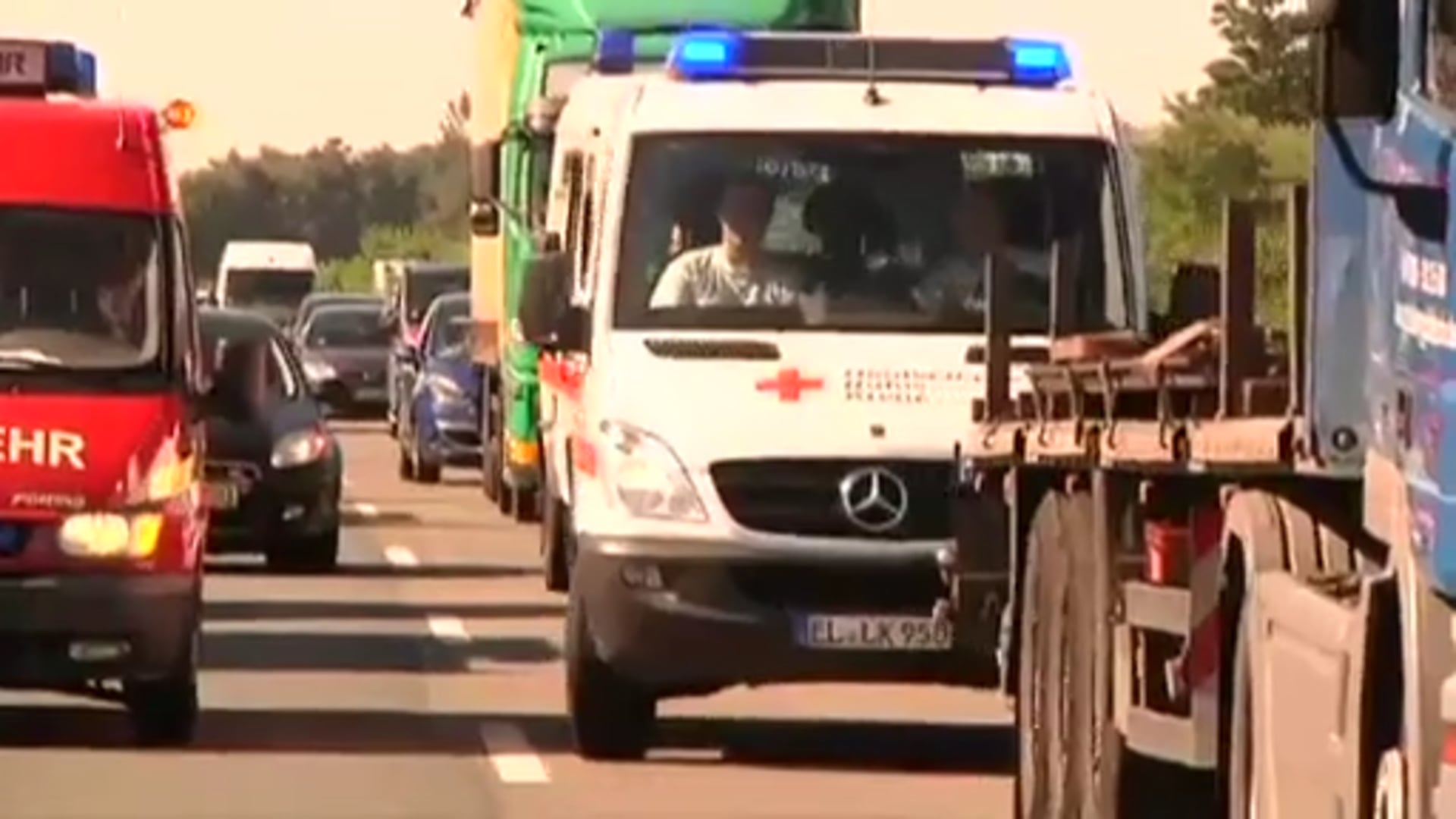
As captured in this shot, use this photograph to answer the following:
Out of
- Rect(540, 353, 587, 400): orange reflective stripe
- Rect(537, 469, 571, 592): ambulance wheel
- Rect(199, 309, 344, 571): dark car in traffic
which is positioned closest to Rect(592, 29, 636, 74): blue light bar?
Rect(540, 353, 587, 400): orange reflective stripe

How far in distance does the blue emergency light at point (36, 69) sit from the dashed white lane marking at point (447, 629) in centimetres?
558

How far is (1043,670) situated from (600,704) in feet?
10.9

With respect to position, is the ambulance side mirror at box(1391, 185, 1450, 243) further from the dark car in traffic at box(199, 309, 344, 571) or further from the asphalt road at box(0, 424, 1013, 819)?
the dark car in traffic at box(199, 309, 344, 571)

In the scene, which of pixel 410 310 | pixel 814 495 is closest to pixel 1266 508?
pixel 814 495

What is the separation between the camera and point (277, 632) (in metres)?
23.9

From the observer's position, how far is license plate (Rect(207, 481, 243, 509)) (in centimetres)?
2752

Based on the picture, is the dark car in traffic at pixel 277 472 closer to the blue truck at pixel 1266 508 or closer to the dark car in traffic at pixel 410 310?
the blue truck at pixel 1266 508

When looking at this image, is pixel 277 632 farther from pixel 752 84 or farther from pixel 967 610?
pixel 967 610

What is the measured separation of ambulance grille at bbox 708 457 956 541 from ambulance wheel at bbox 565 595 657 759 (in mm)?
765

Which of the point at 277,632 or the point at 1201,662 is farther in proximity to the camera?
the point at 277,632

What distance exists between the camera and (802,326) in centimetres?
1730

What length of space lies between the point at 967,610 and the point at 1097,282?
2065 millimetres

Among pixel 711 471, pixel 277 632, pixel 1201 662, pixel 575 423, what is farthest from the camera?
pixel 277 632

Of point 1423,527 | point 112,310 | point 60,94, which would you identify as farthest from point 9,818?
point 1423,527
